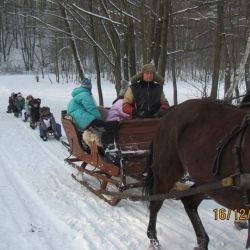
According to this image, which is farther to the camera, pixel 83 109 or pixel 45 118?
pixel 45 118

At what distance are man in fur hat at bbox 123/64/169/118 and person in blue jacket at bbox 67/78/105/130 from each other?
535mm

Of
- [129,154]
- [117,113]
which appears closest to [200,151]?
[129,154]

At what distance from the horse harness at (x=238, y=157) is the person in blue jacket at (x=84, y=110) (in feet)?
10.6

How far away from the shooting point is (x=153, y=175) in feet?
15.6

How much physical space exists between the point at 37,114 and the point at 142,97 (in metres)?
7.69

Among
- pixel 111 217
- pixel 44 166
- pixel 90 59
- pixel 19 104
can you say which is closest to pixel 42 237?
pixel 111 217

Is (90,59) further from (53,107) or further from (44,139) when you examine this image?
(44,139)

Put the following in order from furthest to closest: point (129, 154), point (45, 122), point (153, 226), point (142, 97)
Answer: point (45, 122)
point (142, 97)
point (129, 154)
point (153, 226)

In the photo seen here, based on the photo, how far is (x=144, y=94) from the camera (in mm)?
6523

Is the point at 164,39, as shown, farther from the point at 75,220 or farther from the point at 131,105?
the point at 75,220

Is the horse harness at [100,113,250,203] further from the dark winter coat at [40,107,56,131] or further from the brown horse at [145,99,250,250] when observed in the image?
the dark winter coat at [40,107,56,131]

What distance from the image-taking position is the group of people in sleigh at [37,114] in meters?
11.5

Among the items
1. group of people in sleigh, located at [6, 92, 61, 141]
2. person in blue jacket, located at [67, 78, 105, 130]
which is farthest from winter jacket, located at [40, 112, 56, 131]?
person in blue jacket, located at [67, 78, 105, 130]

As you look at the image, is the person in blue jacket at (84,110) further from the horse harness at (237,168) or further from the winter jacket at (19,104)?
the winter jacket at (19,104)
